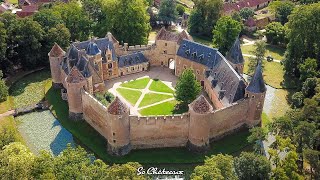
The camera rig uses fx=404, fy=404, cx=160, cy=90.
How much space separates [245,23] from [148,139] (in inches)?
2180

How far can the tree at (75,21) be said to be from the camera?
88.4 m

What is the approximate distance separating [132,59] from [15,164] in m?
39.7

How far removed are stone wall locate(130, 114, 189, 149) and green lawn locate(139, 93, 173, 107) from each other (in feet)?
38.7

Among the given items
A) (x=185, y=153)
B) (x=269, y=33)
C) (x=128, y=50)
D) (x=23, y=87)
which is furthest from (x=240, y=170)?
(x=269, y=33)

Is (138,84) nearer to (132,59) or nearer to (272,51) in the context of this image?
(132,59)

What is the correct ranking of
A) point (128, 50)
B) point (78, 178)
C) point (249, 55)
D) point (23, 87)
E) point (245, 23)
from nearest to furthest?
point (78, 178), point (23, 87), point (128, 50), point (249, 55), point (245, 23)

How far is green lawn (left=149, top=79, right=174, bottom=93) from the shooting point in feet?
243

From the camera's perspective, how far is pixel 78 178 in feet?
144

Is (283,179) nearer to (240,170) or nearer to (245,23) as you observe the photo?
(240,170)

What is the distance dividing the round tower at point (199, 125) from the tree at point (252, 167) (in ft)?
27.5

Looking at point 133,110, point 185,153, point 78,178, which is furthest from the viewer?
point 133,110

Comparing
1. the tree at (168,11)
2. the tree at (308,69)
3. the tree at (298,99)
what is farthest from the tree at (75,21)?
the tree at (298,99)

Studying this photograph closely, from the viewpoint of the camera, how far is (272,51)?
304ft

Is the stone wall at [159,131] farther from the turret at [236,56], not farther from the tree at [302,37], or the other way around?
the tree at [302,37]
